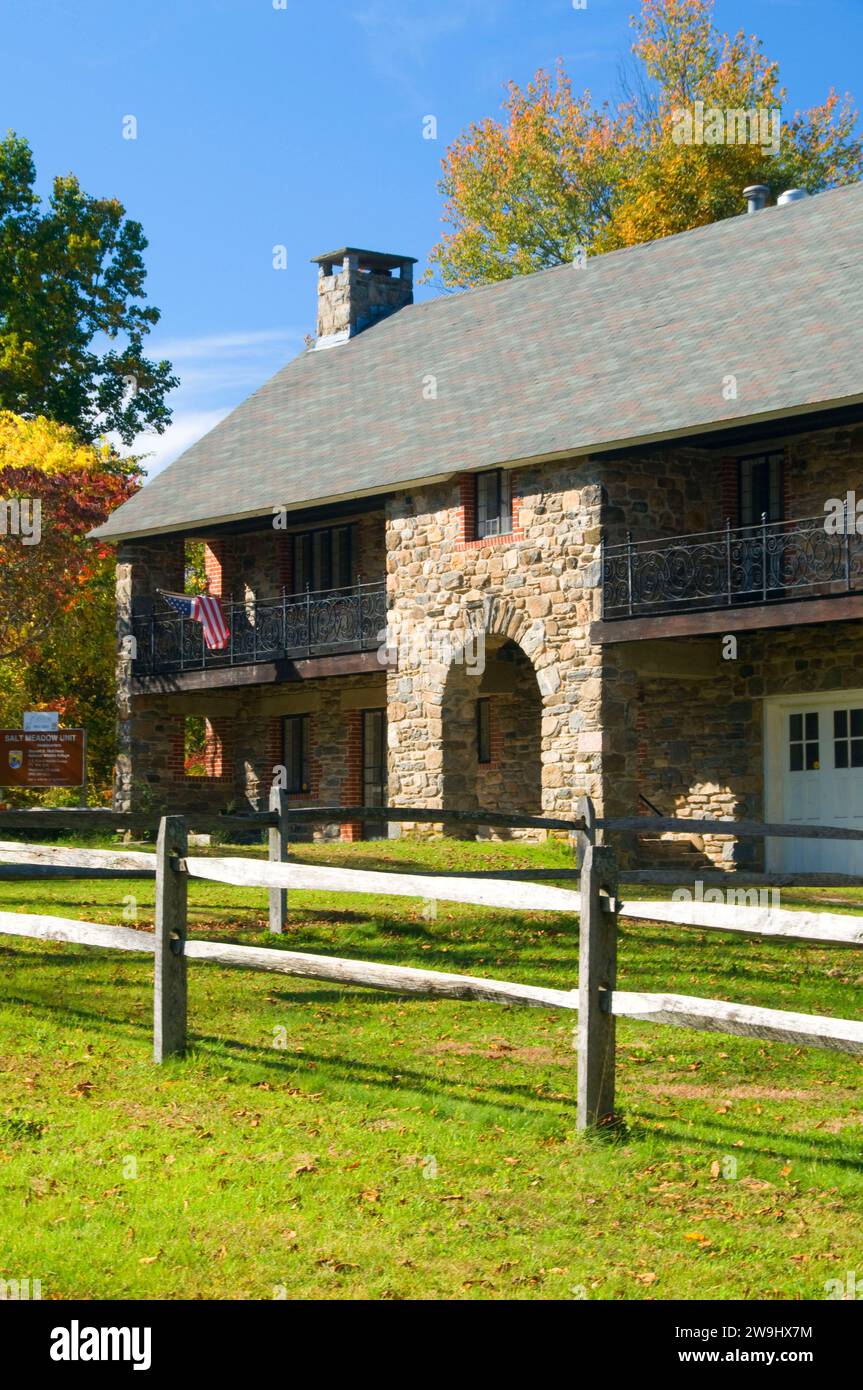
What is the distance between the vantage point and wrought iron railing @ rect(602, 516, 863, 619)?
22.2 m

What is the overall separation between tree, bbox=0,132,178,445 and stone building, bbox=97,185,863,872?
554 inches

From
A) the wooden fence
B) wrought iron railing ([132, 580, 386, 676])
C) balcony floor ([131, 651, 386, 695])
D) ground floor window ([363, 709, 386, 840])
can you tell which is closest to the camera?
the wooden fence

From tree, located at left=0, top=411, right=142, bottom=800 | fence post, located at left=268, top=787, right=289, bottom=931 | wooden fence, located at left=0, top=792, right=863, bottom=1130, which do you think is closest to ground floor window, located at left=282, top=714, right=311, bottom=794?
tree, located at left=0, top=411, right=142, bottom=800

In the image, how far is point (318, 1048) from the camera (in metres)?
9.83

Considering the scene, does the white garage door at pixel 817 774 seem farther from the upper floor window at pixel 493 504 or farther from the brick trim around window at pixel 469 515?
the brick trim around window at pixel 469 515

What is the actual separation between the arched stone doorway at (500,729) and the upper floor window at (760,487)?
401 centimetres

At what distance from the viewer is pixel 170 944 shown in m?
9.27

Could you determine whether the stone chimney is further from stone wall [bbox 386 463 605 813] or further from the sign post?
the sign post

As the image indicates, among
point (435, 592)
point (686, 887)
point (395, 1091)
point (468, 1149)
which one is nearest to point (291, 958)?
point (395, 1091)

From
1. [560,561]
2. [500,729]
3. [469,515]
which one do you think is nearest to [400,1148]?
[560,561]

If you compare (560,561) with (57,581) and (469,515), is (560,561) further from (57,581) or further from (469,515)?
(57,581)

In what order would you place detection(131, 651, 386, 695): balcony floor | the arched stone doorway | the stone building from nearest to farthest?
the stone building, the arched stone doorway, detection(131, 651, 386, 695): balcony floor

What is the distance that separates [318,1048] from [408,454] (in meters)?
17.1
